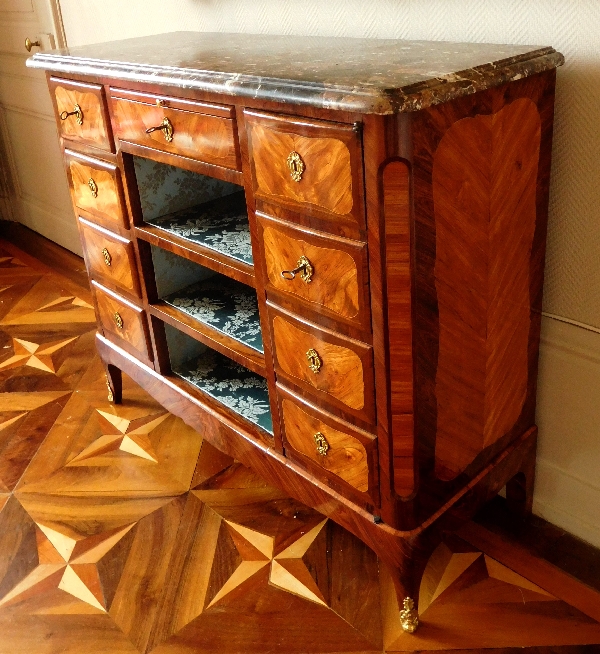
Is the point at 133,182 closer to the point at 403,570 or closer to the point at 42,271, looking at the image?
the point at 403,570

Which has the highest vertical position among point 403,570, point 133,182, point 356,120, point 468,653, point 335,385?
point 356,120

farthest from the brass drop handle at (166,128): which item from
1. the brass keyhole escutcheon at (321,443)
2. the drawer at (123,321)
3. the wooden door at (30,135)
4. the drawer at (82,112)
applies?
the wooden door at (30,135)

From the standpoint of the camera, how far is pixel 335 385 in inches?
39.2

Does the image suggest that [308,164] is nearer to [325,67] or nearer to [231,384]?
[325,67]

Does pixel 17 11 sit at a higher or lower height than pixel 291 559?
higher

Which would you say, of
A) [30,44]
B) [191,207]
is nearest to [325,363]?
[191,207]

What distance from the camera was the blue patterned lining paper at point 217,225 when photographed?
3.93 ft

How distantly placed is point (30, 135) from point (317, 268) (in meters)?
1.97

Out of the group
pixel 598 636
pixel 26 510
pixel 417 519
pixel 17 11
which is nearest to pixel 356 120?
pixel 417 519

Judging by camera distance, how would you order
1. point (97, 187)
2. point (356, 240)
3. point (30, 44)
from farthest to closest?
point (30, 44) → point (97, 187) → point (356, 240)

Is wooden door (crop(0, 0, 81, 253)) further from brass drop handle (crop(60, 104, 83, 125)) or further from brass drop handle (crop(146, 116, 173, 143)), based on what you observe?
brass drop handle (crop(146, 116, 173, 143))

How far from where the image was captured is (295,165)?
879 mm

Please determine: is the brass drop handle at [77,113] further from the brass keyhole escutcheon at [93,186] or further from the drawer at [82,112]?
the brass keyhole escutcheon at [93,186]

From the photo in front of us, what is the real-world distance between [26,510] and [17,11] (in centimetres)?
164
